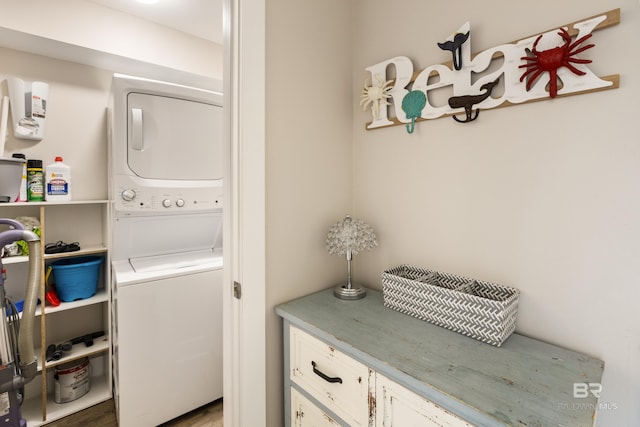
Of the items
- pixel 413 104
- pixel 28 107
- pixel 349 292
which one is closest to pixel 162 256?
pixel 28 107

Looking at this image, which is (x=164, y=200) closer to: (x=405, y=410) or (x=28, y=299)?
(x=28, y=299)

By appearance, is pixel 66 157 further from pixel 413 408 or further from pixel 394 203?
pixel 413 408

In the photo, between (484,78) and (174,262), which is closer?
(484,78)

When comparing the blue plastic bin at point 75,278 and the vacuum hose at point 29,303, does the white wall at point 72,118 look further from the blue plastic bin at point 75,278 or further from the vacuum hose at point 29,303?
the vacuum hose at point 29,303

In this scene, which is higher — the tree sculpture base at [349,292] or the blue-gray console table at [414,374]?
the tree sculpture base at [349,292]

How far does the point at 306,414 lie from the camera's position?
3.70 ft

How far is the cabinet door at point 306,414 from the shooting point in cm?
105

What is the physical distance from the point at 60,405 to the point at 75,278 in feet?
2.70

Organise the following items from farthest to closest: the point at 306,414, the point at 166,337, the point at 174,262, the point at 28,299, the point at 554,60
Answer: the point at 174,262 → the point at 166,337 → the point at 28,299 → the point at 306,414 → the point at 554,60

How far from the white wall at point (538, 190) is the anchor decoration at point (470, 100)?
0.04 meters

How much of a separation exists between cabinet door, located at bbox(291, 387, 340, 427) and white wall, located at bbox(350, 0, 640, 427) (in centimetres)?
64

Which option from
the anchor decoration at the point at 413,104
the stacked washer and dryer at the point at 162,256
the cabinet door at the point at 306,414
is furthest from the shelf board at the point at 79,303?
the anchor decoration at the point at 413,104

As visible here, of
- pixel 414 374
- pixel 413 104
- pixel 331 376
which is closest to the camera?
pixel 414 374

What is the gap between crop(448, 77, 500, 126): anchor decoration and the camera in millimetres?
1062
